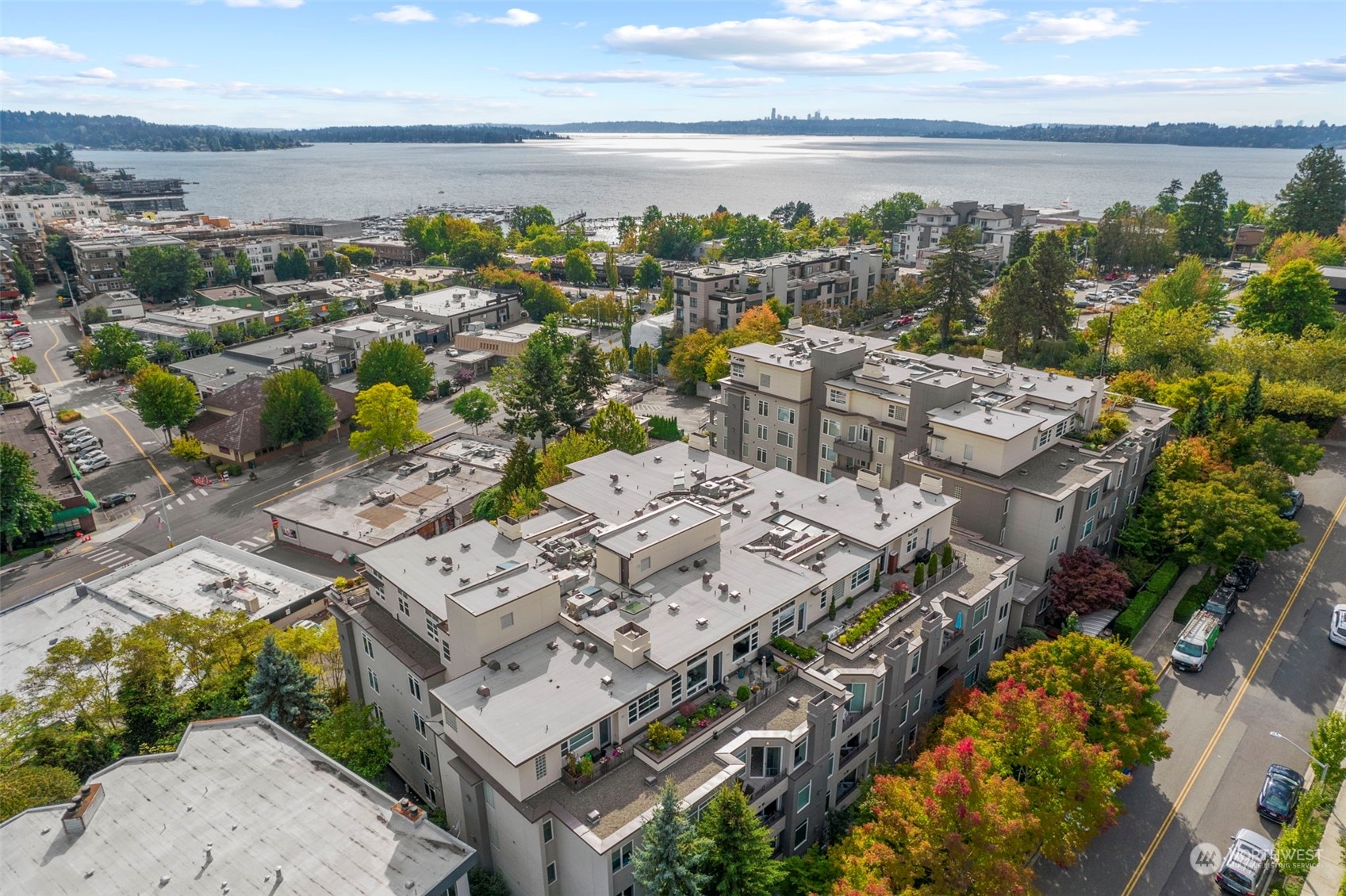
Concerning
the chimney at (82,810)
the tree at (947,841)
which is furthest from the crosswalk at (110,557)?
the tree at (947,841)

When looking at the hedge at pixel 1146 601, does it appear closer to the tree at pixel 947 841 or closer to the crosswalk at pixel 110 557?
the tree at pixel 947 841

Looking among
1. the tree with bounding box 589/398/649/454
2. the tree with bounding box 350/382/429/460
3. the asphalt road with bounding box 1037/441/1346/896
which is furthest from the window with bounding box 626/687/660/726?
the tree with bounding box 350/382/429/460

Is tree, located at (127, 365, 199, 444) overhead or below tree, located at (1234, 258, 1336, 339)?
below

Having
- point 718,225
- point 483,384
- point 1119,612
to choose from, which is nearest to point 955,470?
point 1119,612

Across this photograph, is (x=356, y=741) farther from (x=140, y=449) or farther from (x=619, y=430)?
(x=140, y=449)

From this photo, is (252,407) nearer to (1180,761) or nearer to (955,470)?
(955,470)

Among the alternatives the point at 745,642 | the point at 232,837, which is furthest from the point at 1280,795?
the point at 232,837

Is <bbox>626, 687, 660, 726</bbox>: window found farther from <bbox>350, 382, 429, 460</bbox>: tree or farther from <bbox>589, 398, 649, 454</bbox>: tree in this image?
<bbox>350, 382, 429, 460</bbox>: tree
